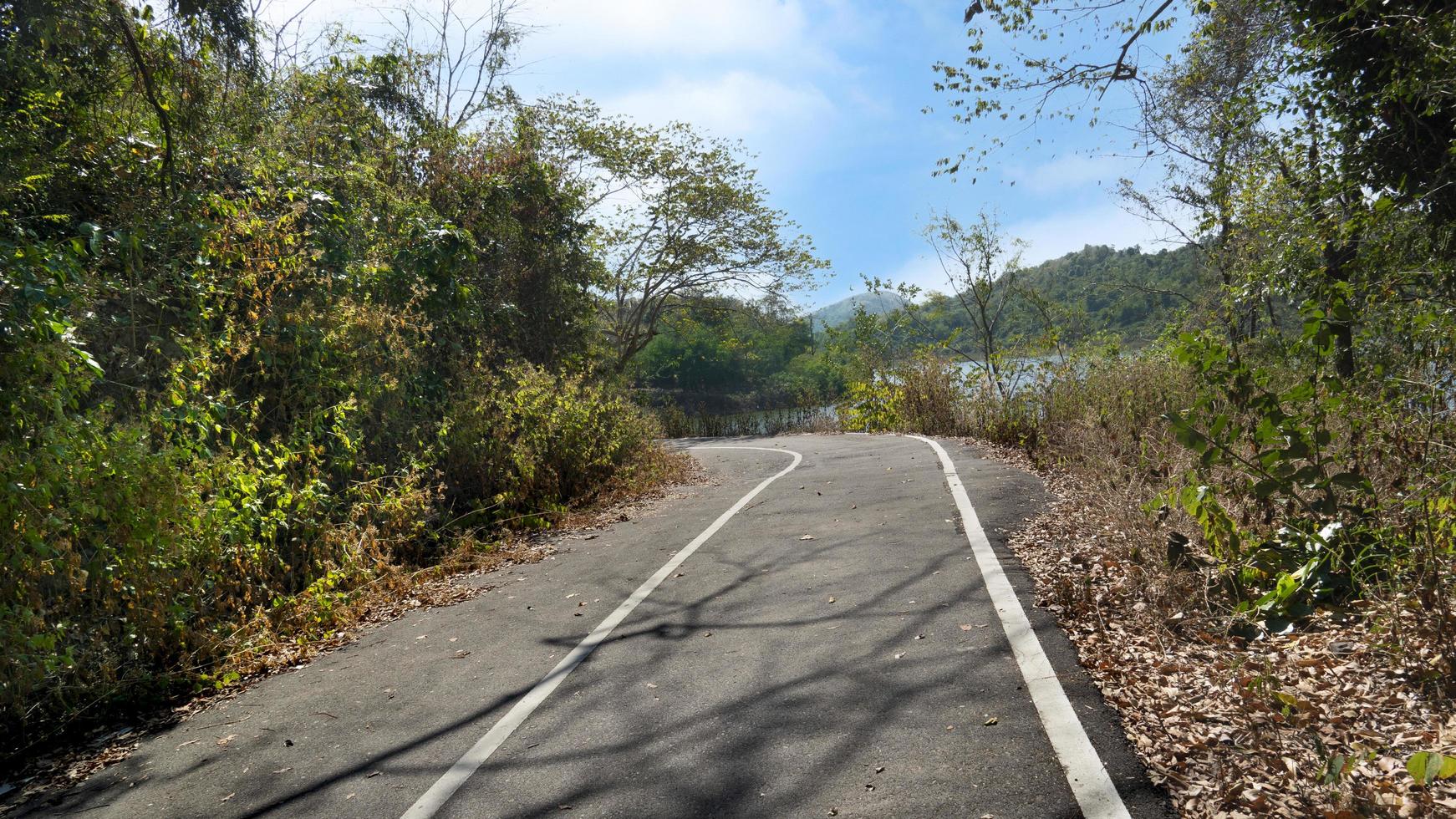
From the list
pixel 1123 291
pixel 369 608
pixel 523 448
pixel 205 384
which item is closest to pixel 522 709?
pixel 369 608

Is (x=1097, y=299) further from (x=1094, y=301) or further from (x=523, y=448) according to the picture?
(x=523, y=448)

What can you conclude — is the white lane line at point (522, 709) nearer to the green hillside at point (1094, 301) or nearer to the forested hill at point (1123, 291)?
the green hillside at point (1094, 301)

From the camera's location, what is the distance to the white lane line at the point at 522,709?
13.7 feet

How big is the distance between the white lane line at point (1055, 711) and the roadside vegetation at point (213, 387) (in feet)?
17.7

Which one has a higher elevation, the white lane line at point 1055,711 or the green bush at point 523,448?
the green bush at point 523,448

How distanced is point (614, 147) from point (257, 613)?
29487mm

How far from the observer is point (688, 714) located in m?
4.85

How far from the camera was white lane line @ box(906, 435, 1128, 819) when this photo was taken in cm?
356

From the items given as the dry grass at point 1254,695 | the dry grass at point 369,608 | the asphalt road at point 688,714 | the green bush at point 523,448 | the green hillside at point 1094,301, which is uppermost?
the green hillside at point 1094,301

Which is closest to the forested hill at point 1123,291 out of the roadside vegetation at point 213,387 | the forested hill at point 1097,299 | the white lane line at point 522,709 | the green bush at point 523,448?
the forested hill at point 1097,299

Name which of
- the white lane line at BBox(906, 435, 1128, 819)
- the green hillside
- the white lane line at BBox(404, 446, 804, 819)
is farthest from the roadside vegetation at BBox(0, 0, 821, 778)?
the green hillside

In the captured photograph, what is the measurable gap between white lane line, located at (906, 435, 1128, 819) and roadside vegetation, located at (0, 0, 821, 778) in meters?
5.41

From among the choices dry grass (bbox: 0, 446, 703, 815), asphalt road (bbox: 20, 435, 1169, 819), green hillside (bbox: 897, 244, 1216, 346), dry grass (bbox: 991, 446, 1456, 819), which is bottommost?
dry grass (bbox: 991, 446, 1456, 819)

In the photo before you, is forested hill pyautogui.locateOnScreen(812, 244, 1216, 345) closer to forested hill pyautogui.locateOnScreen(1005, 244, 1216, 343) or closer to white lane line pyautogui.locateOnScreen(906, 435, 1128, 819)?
forested hill pyautogui.locateOnScreen(1005, 244, 1216, 343)
